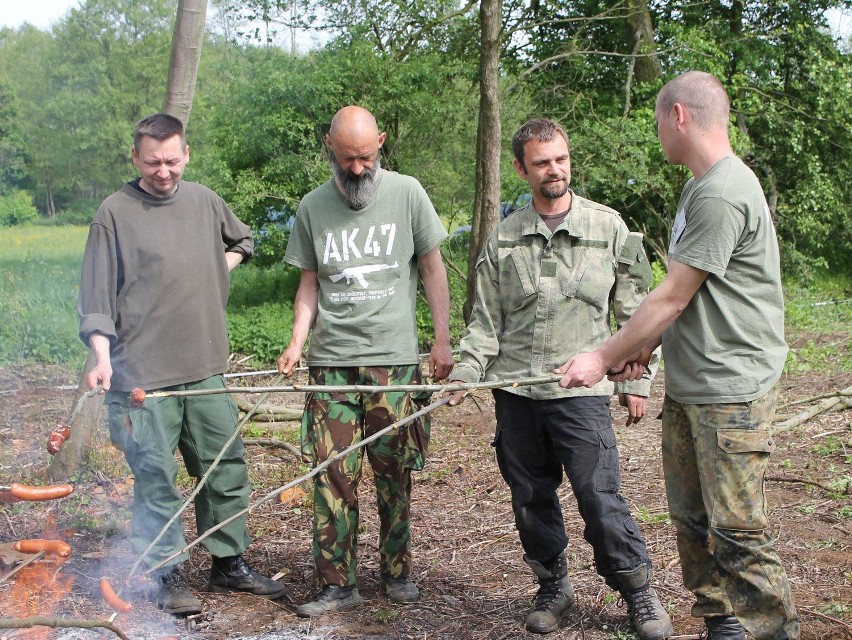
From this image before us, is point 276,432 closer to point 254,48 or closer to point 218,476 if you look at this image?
point 218,476

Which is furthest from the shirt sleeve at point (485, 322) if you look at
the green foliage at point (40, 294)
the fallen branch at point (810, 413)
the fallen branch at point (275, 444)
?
the green foliage at point (40, 294)

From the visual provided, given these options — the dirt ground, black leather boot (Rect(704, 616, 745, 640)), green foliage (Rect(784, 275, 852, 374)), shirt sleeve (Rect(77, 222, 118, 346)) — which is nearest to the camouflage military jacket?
black leather boot (Rect(704, 616, 745, 640))

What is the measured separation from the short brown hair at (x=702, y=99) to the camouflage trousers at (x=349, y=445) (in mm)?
1805

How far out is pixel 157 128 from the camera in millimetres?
4012

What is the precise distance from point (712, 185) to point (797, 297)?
13314mm

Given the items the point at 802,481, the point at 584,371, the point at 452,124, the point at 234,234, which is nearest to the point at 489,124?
the point at 452,124

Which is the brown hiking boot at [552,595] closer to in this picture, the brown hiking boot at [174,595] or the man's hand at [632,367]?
the man's hand at [632,367]

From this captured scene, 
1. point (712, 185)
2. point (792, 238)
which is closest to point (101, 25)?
point (792, 238)

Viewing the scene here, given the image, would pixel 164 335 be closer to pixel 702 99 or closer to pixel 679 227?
pixel 679 227

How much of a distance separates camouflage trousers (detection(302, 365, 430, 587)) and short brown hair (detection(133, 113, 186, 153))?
Result: 1301 millimetres

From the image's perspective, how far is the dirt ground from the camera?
155 inches

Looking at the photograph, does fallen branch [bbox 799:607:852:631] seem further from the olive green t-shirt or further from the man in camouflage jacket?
the olive green t-shirt

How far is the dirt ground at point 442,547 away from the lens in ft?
12.9

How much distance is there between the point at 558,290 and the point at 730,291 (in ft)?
2.77
